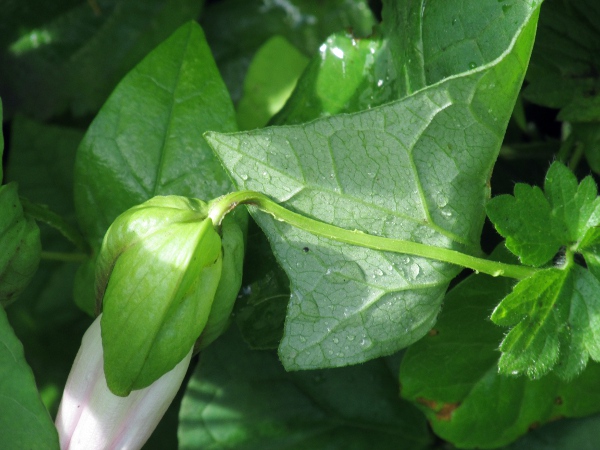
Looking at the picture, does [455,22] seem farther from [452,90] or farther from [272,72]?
[272,72]

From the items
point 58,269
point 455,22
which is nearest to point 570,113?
point 455,22

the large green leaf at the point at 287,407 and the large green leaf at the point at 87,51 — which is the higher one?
the large green leaf at the point at 87,51

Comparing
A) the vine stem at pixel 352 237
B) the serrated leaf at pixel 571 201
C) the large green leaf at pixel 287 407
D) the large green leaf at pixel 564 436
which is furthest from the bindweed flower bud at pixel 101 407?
the large green leaf at pixel 564 436

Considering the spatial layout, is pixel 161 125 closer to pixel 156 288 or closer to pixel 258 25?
pixel 156 288

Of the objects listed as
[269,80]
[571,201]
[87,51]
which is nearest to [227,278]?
[571,201]

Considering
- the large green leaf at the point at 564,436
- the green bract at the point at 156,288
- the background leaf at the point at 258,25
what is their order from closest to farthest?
1. the green bract at the point at 156,288
2. the large green leaf at the point at 564,436
3. the background leaf at the point at 258,25

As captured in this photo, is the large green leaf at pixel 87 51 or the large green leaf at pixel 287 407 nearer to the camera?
the large green leaf at pixel 287 407

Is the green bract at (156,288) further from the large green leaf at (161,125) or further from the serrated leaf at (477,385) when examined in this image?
the serrated leaf at (477,385)
